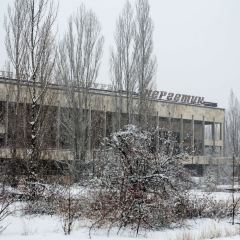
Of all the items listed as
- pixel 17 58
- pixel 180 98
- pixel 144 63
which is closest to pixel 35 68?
pixel 17 58

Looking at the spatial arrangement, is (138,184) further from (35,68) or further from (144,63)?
(144,63)

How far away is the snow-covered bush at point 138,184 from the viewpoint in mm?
11703

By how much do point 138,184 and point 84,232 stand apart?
7.54 feet

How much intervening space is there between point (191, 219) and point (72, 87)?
62.0 feet

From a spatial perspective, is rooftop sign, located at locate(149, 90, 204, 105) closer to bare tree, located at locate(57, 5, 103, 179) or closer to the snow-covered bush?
bare tree, located at locate(57, 5, 103, 179)

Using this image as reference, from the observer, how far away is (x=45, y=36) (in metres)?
18.5

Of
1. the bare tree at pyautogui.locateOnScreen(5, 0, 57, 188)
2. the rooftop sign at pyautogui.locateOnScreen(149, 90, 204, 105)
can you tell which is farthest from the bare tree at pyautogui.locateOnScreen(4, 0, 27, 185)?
the rooftop sign at pyautogui.locateOnScreen(149, 90, 204, 105)

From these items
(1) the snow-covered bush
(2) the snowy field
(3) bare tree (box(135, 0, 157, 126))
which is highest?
(3) bare tree (box(135, 0, 157, 126))

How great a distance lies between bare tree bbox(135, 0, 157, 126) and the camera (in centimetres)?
3195

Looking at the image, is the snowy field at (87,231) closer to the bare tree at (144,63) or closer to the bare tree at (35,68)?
the bare tree at (35,68)

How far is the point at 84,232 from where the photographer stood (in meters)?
10.7

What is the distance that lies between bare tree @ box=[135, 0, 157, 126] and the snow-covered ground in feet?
62.0

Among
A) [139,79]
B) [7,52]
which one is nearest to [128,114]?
[139,79]

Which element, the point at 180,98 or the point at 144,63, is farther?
the point at 180,98
